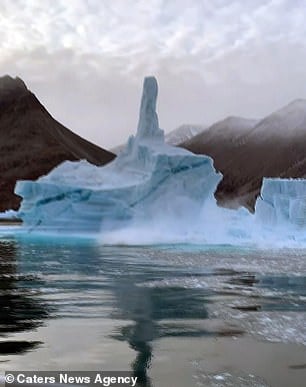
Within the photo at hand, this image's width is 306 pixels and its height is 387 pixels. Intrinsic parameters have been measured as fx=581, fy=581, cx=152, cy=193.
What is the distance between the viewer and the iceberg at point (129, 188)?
25781mm

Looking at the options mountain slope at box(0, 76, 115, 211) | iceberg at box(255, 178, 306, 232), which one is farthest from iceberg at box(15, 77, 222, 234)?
mountain slope at box(0, 76, 115, 211)

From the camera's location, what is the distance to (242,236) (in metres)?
25.5

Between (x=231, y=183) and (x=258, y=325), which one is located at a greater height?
(x=231, y=183)

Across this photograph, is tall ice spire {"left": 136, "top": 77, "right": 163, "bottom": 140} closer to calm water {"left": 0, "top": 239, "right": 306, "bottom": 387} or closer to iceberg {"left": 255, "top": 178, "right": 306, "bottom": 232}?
iceberg {"left": 255, "top": 178, "right": 306, "bottom": 232}

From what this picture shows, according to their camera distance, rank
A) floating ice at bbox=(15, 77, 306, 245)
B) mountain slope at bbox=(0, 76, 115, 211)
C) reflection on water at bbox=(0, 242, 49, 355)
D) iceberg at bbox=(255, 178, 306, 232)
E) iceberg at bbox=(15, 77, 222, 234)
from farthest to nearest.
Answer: mountain slope at bbox=(0, 76, 115, 211) → iceberg at bbox=(15, 77, 222, 234) → floating ice at bbox=(15, 77, 306, 245) → iceberg at bbox=(255, 178, 306, 232) → reflection on water at bbox=(0, 242, 49, 355)

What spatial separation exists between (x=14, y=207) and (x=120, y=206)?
76.0 metres

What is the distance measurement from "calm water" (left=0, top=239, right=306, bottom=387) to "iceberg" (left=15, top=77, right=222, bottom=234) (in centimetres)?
1191

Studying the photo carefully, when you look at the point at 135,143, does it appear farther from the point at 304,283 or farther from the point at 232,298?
the point at 232,298

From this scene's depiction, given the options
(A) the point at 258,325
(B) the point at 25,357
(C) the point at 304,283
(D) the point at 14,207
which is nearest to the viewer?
(B) the point at 25,357

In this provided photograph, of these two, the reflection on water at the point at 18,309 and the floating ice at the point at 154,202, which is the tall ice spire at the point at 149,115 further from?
the reflection on water at the point at 18,309

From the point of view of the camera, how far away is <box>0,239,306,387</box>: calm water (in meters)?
5.41

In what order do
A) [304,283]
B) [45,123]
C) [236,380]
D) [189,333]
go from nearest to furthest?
→ 1. [236,380]
2. [189,333]
3. [304,283]
4. [45,123]

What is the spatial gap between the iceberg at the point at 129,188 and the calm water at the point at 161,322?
11905mm

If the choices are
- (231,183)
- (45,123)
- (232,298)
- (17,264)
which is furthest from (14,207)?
(232,298)
